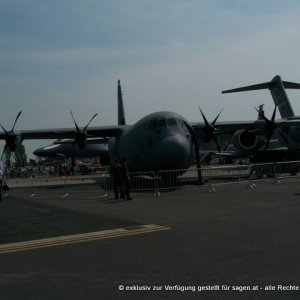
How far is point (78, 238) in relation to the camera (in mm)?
9445

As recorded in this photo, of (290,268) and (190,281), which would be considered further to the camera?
(290,268)

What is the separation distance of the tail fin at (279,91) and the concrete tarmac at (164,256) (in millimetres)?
22990

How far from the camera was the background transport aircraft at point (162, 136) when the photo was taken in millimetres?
21016

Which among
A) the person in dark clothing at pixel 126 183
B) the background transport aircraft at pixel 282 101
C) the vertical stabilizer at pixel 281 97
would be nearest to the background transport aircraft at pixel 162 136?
the background transport aircraft at pixel 282 101

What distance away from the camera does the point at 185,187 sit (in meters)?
21.4

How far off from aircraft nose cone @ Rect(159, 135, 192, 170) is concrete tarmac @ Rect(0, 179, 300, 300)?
706cm

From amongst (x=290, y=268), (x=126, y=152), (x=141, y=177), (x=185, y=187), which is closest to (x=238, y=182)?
(x=185, y=187)

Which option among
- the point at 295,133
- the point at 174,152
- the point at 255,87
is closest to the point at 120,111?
the point at 255,87

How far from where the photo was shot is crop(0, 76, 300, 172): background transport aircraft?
2102 cm

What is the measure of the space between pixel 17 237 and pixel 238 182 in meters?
14.5

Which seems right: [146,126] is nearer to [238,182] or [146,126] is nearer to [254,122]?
[238,182]

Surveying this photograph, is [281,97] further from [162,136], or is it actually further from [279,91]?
[162,136]

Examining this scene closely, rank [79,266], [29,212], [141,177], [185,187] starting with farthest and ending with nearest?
[141,177]
[185,187]
[29,212]
[79,266]

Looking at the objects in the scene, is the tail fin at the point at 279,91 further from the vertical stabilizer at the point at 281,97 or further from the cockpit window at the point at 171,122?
the cockpit window at the point at 171,122
